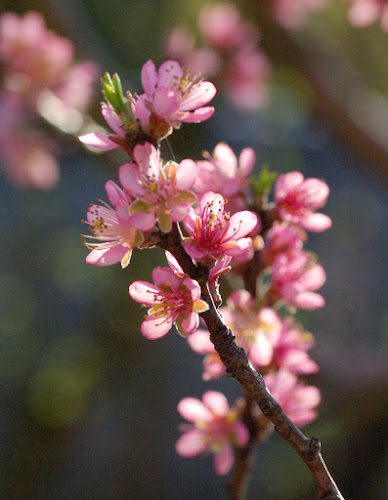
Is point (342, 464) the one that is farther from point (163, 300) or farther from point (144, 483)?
point (163, 300)

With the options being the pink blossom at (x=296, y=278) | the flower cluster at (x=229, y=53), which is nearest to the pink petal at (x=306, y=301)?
the pink blossom at (x=296, y=278)

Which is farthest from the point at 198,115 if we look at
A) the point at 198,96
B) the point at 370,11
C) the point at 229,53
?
the point at 229,53

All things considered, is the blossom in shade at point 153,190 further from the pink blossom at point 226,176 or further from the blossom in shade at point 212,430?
the blossom in shade at point 212,430

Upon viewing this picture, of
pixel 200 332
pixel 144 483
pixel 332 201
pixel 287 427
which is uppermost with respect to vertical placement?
pixel 287 427

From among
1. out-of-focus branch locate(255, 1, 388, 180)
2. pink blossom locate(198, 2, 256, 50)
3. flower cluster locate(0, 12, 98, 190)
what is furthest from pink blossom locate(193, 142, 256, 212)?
pink blossom locate(198, 2, 256, 50)

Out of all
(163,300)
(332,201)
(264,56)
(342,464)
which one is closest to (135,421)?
(342,464)

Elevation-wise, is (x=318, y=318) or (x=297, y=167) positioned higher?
(x=297, y=167)
